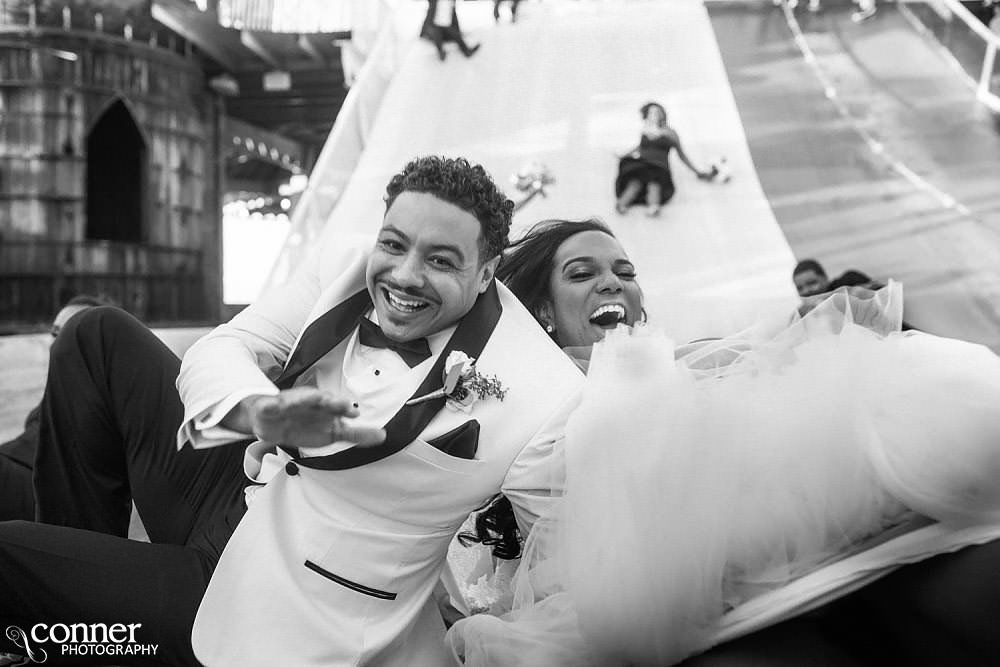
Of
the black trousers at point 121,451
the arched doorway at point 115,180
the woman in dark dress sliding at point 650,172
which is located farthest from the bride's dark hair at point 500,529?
the arched doorway at point 115,180

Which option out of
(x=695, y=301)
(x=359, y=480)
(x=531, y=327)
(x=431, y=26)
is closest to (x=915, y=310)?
(x=695, y=301)

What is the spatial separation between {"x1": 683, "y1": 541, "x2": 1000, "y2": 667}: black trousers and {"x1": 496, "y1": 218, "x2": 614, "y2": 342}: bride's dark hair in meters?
0.91

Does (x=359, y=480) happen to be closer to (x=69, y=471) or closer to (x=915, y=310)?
(x=69, y=471)

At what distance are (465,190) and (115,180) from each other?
10288 millimetres

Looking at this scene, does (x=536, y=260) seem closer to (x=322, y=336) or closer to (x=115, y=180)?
(x=322, y=336)

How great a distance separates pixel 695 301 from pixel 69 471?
3.10 m

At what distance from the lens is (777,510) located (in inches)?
33.3

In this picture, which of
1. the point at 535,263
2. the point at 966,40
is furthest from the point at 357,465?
the point at 966,40

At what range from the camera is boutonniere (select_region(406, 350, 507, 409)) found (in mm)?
1115

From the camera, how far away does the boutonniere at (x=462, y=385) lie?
3.66 feet

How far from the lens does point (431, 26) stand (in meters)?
5.04

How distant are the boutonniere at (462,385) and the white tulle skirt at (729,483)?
22 cm

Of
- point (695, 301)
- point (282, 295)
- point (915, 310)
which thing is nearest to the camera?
point (282, 295)

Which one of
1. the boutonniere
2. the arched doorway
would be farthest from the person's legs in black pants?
the arched doorway
